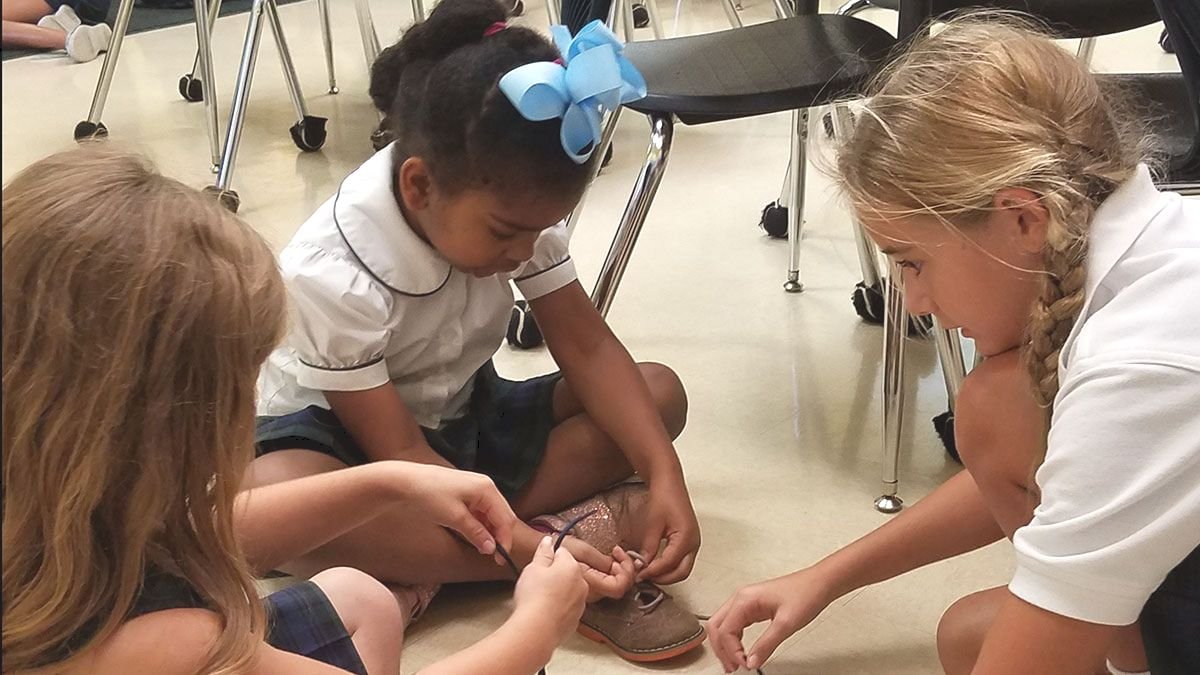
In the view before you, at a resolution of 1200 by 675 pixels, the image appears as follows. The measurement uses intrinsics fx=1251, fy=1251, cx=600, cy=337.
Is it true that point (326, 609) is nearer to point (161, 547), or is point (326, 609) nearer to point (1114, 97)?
point (161, 547)

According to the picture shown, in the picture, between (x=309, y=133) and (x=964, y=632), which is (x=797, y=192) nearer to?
(x=964, y=632)

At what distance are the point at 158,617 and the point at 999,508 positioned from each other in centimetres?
56

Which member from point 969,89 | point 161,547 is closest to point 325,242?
point 161,547

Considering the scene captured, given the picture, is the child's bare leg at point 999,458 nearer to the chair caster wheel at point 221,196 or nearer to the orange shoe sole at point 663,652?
Answer: the orange shoe sole at point 663,652

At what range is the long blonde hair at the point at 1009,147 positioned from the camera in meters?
0.73

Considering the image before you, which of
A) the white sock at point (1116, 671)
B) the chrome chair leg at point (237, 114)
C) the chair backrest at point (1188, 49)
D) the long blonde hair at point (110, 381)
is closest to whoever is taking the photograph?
the long blonde hair at point (110, 381)

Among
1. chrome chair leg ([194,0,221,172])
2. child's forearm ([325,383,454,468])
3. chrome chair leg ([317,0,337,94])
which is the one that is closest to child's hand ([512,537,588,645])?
child's forearm ([325,383,454,468])

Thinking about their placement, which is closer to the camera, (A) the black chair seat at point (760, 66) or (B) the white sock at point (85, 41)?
(A) the black chair seat at point (760, 66)

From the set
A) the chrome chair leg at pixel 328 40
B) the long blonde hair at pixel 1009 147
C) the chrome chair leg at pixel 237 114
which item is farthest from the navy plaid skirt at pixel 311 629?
the chrome chair leg at pixel 328 40

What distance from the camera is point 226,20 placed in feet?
11.6

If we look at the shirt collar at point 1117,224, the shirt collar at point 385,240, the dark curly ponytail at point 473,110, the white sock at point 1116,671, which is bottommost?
the white sock at point 1116,671

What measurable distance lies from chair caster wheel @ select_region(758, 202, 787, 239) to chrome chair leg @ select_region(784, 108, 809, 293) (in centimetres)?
7

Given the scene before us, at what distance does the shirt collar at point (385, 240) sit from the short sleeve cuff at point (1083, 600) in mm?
571

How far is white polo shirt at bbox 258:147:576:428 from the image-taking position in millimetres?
1048
